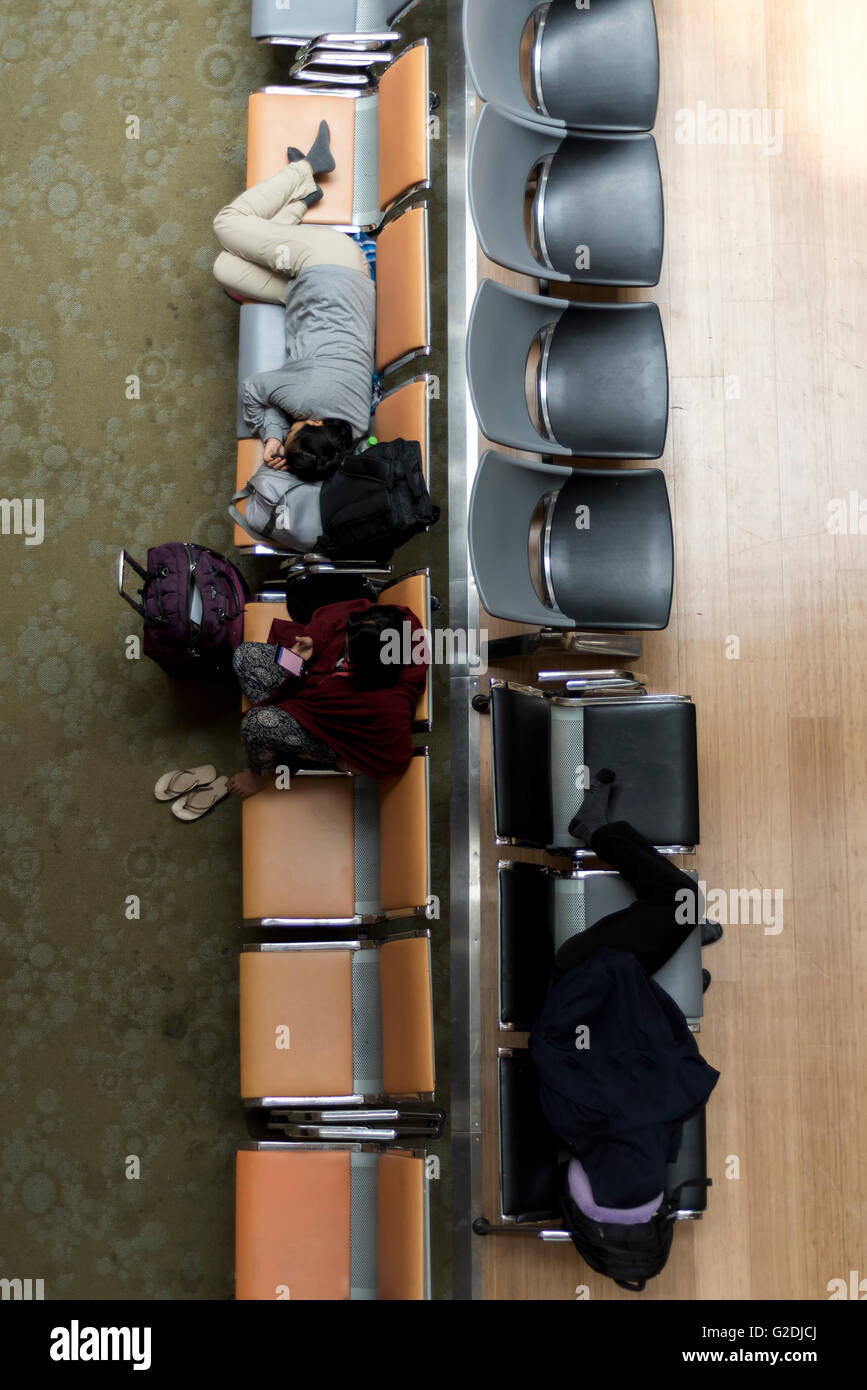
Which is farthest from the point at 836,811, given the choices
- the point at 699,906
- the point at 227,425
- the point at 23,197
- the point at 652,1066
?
the point at 23,197

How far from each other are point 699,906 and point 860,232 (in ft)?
7.23

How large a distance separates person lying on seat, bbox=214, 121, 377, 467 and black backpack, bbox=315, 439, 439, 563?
130 mm

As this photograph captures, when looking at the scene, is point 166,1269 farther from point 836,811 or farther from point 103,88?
point 103,88

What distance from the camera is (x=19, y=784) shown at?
3.61 metres

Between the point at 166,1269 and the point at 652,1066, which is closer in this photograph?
the point at 652,1066

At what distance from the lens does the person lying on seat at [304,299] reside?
3.25 metres

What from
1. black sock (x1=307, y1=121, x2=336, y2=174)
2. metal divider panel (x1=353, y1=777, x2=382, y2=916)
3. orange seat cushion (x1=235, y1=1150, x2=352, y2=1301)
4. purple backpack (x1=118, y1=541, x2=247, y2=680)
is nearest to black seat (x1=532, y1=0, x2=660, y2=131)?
black sock (x1=307, y1=121, x2=336, y2=174)

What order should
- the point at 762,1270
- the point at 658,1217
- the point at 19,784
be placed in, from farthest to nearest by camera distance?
the point at 19,784 → the point at 762,1270 → the point at 658,1217

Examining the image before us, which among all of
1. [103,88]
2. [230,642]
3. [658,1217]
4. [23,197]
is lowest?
[658,1217]

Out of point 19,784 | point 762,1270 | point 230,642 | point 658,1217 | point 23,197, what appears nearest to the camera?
point 658,1217

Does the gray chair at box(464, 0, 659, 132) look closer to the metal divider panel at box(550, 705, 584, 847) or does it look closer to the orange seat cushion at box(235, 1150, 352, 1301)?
the metal divider panel at box(550, 705, 584, 847)

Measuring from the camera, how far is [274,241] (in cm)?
336

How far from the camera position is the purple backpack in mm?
3248

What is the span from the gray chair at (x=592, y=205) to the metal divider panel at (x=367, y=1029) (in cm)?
211
